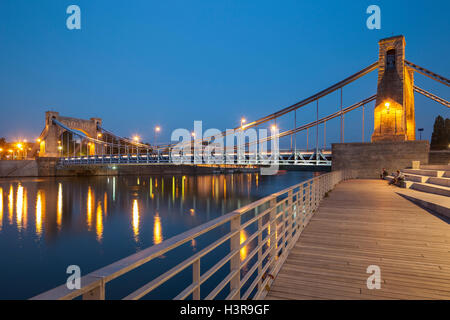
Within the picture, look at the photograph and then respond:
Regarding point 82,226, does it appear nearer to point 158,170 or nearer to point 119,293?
point 119,293

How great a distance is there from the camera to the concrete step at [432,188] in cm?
1084

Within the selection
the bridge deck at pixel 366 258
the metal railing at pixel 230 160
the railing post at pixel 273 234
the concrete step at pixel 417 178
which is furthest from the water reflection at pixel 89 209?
the concrete step at pixel 417 178

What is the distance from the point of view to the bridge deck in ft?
12.4

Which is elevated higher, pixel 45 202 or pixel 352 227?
pixel 352 227

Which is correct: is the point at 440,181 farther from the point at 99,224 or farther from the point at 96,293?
the point at 99,224

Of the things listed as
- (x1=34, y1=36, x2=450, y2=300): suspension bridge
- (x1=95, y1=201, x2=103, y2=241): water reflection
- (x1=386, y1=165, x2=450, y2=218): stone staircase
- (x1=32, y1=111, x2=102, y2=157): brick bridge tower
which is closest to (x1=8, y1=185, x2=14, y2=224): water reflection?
(x1=95, y1=201, x2=103, y2=241): water reflection

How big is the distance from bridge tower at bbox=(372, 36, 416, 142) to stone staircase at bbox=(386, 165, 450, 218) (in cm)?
A: 573

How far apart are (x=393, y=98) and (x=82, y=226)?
24333 millimetres

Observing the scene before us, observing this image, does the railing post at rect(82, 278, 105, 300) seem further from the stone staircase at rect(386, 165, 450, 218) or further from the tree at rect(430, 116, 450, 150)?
the tree at rect(430, 116, 450, 150)

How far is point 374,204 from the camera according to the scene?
1061 cm

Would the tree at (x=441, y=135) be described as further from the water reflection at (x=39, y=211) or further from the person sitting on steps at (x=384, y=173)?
the water reflection at (x=39, y=211)

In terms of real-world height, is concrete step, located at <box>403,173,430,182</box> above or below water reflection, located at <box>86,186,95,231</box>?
above

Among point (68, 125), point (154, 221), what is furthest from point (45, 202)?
point (68, 125)
